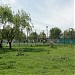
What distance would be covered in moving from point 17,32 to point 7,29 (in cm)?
251

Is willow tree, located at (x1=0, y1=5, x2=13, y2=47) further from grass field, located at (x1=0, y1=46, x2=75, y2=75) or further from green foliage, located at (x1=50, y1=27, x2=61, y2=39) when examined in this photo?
green foliage, located at (x1=50, y1=27, x2=61, y2=39)

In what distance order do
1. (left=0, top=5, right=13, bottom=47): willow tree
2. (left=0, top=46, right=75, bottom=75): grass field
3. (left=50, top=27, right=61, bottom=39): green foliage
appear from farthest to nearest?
(left=50, top=27, right=61, bottom=39): green foliage → (left=0, top=5, right=13, bottom=47): willow tree → (left=0, top=46, right=75, bottom=75): grass field

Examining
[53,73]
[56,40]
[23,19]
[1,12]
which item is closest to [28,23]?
[23,19]

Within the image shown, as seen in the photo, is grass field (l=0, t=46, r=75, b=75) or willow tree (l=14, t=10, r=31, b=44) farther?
willow tree (l=14, t=10, r=31, b=44)

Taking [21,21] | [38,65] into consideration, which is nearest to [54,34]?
[21,21]

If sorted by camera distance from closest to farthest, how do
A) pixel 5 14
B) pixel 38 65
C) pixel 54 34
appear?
pixel 38 65 → pixel 5 14 → pixel 54 34

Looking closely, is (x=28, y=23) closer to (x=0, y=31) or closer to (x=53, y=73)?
(x=0, y=31)

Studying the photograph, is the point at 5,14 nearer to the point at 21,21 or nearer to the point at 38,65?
the point at 21,21

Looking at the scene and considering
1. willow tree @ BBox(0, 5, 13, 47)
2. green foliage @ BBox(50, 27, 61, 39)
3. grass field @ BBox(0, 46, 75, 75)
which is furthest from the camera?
green foliage @ BBox(50, 27, 61, 39)

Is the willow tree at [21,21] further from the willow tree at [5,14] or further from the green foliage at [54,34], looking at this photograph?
the green foliage at [54,34]

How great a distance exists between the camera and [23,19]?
55.3 metres

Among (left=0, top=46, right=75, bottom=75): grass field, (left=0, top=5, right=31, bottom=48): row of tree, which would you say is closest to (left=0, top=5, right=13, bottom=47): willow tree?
(left=0, top=5, right=31, bottom=48): row of tree

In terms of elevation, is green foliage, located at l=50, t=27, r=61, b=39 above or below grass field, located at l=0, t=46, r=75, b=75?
above

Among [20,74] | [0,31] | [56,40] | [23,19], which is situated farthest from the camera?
[56,40]
